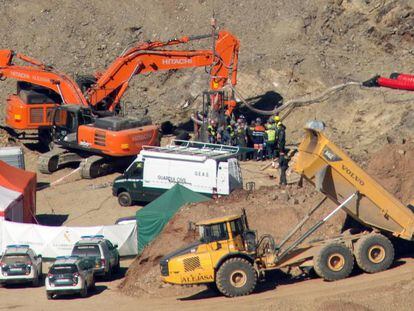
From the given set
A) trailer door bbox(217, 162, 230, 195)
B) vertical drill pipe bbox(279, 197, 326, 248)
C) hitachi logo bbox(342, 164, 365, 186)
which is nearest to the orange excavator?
trailer door bbox(217, 162, 230, 195)

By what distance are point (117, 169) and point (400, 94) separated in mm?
11384

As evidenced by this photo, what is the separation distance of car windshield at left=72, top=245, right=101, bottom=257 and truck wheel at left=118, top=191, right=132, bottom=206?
637 centimetres

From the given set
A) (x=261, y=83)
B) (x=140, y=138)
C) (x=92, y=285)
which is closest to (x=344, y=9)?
(x=261, y=83)

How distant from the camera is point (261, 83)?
48.8m

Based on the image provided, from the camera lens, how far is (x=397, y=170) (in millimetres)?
32594

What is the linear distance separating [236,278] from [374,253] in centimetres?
346

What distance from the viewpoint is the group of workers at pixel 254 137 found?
41562mm

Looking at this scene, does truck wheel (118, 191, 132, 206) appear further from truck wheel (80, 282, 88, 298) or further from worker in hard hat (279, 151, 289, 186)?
truck wheel (80, 282, 88, 298)

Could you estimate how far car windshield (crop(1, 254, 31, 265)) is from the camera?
102 feet

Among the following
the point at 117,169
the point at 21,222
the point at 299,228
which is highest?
the point at 117,169

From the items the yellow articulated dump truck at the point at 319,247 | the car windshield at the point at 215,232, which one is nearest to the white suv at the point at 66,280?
the yellow articulated dump truck at the point at 319,247

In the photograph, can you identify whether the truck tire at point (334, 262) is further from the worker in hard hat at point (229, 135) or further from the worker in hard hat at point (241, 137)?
the worker in hard hat at point (229, 135)

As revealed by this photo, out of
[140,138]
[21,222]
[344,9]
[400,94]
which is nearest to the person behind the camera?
[21,222]

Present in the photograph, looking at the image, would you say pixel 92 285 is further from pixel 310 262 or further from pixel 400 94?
pixel 400 94
